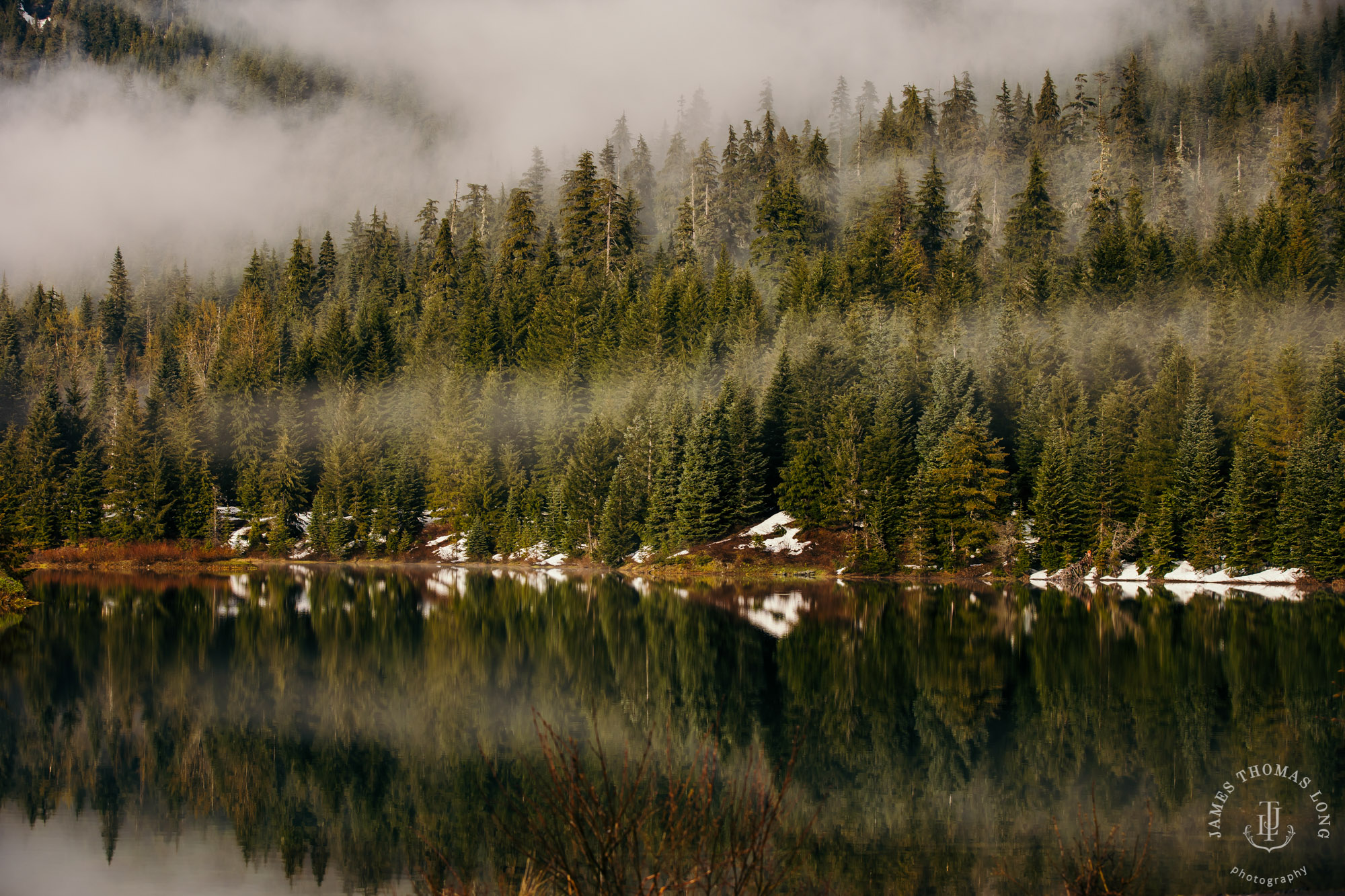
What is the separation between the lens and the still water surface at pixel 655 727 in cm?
1521

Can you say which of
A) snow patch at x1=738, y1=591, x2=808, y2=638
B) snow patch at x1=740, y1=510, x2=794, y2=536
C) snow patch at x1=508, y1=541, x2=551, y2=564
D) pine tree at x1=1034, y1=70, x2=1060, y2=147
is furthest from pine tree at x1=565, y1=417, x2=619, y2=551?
pine tree at x1=1034, y1=70, x2=1060, y2=147

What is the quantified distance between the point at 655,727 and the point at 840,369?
6830cm

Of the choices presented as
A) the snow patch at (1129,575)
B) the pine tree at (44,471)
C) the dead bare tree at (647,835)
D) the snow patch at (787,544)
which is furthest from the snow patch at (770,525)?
the pine tree at (44,471)

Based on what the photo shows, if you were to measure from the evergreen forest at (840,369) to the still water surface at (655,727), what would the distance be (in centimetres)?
2470

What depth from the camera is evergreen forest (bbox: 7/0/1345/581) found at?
75375mm

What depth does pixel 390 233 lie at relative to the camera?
6019 inches

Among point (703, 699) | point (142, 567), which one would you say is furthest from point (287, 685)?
point (142, 567)

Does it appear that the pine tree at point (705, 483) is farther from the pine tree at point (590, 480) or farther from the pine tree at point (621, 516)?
the pine tree at point (590, 480)

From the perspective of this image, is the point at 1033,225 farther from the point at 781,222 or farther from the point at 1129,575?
the point at 1129,575

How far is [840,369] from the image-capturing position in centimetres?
8719

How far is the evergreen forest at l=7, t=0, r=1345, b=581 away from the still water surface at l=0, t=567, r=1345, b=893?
24704mm

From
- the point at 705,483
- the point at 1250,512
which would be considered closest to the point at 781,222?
the point at 705,483

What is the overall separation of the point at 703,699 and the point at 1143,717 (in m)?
11.1

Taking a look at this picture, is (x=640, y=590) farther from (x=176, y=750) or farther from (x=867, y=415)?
(x=176, y=750)
